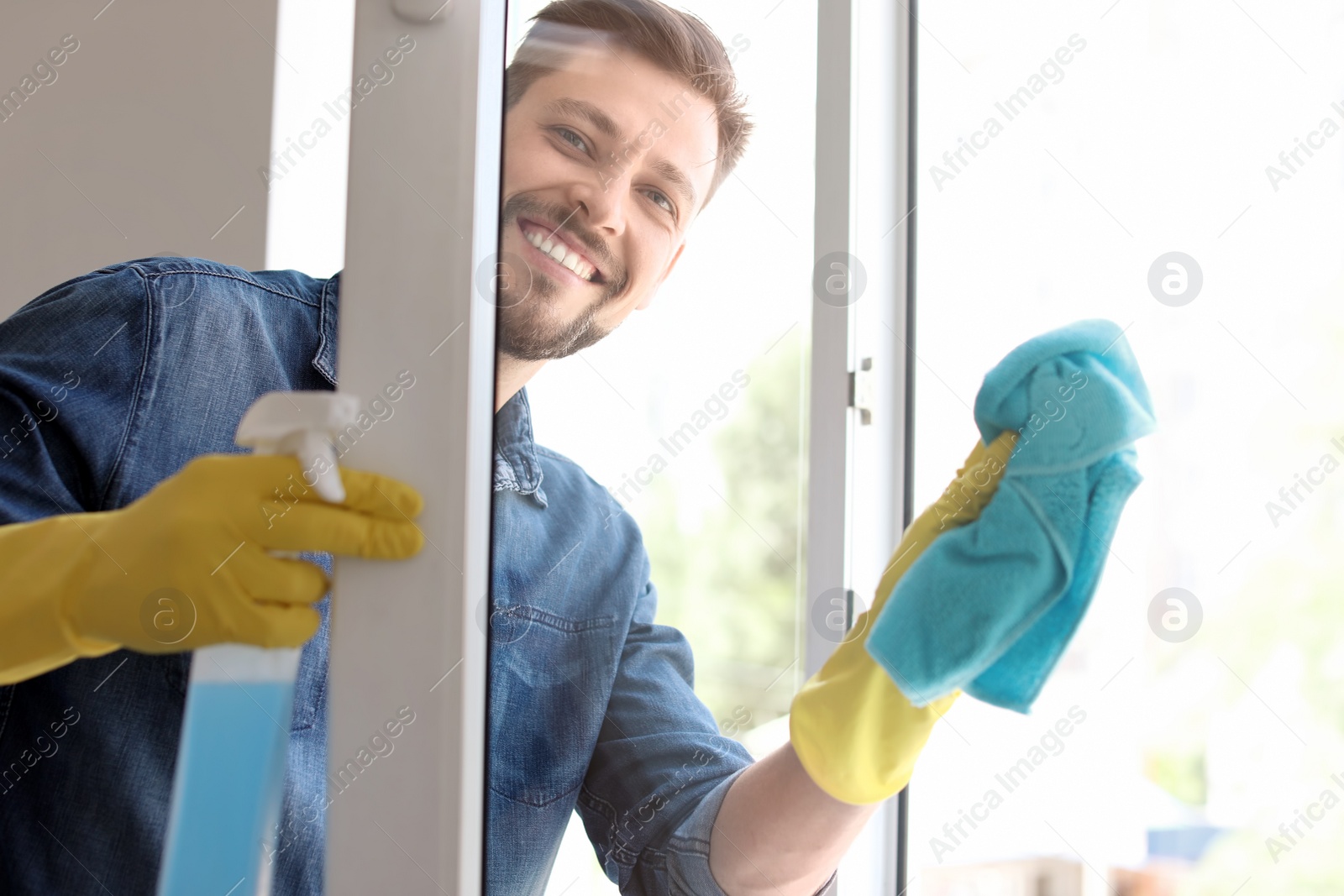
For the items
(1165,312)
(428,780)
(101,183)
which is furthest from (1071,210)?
(101,183)

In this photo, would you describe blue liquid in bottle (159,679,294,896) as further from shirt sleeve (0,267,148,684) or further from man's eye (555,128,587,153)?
man's eye (555,128,587,153)

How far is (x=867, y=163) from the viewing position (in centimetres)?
85

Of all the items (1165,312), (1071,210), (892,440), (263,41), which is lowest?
(892,440)

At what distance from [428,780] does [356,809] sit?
0.04m

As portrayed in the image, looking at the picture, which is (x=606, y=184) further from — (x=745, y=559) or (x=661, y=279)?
(x=745, y=559)

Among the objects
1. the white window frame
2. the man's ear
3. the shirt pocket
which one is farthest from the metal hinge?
the white window frame

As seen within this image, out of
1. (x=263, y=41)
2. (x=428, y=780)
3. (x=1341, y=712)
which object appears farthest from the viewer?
(x=263, y=41)

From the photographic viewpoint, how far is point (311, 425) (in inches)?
16.9

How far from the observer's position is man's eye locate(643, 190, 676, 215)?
75 centimetres

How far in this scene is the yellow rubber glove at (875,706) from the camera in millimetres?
540

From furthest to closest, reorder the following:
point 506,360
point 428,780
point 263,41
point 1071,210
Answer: point 263,41 < point 1071,210 < point 506,360 < point 428,780

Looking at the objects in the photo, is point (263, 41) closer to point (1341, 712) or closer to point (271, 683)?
point (271, 683)

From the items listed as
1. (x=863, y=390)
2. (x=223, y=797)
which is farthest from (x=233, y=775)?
(x=863, y=390)

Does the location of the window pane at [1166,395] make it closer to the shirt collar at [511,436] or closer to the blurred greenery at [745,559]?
the blurred greenery at [745,559]
